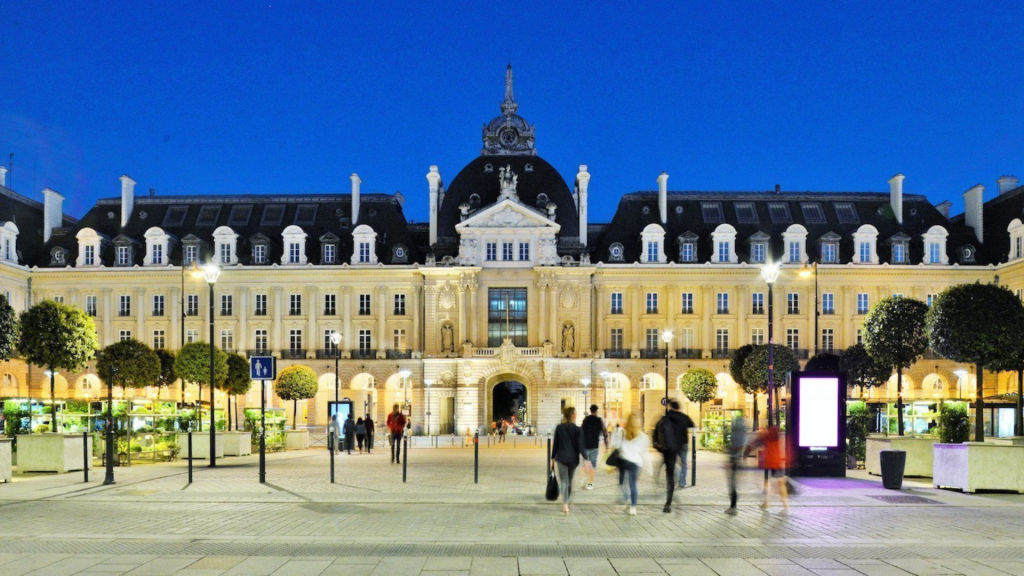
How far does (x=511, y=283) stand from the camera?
7556cm

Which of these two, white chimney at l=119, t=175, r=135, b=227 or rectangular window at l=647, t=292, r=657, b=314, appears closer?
rectangular window at l=647, t=292, r=657, b=314

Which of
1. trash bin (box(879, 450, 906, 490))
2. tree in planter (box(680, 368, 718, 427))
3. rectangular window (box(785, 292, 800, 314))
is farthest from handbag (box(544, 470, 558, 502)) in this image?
rectangular window (box(785, 292, 800, 314))

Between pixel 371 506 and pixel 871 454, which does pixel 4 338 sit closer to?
pixel 371 506

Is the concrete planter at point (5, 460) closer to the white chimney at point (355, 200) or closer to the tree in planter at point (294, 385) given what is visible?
the tree in planter at point (294, 385)

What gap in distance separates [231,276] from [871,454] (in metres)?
58.5

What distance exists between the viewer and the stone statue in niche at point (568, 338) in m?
74.7

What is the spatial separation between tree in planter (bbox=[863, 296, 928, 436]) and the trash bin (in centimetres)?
1479

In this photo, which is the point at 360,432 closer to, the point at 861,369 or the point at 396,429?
the point at 396,429

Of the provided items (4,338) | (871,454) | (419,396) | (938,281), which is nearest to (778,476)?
(871,454)

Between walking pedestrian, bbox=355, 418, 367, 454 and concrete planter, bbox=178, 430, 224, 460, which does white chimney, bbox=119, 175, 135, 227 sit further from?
concrete planter, bbox=178, 430, 224, 460

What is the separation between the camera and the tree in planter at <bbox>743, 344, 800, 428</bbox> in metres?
52.4

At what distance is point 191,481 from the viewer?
2495cm

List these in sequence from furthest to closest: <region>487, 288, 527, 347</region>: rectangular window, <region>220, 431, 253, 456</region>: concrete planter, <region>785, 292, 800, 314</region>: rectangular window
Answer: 1. <region>785, 292, 800, 314</region>: rectangular window
2. <region>487, 288, 527, 347</region>: rectangular window
3. <region>220, 431, 253, 456</region>: concrete planter

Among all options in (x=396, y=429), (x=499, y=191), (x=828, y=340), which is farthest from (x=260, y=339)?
(x=396, y=429)
